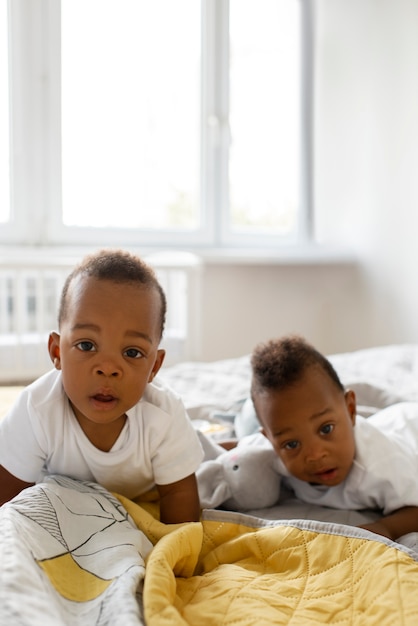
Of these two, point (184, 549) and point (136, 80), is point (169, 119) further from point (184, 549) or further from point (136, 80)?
point (184, 549)

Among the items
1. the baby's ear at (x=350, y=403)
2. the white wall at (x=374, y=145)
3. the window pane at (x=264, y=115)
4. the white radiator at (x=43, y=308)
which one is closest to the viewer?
the baby's ear at (x=350, y=403)

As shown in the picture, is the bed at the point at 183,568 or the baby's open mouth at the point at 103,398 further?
the baby's open mouth at the point at 103,398

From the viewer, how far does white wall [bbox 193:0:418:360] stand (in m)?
2.61

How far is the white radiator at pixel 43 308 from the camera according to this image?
2070 millimetres

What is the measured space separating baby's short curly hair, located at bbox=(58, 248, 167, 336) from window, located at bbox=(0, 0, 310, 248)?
5.18 ft

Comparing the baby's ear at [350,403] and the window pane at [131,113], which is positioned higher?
the window pane at [131,113]

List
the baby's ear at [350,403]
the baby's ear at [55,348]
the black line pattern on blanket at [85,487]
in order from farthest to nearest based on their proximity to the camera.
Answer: the baby's ear at [350,403] < the baby's ear at [55,348] < the black line pattern on blanket at [85,487]

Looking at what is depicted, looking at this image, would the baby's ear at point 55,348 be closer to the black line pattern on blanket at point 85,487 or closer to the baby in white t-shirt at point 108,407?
the baby in white t-shirt at point 108,407

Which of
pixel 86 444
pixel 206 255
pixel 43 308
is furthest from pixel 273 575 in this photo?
pixel 206 255

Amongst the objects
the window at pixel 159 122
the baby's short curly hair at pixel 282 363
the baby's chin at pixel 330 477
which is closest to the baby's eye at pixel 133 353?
the baby's short curly hair at pixel 282 363

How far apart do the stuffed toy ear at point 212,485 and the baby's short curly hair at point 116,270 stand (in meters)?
0.26

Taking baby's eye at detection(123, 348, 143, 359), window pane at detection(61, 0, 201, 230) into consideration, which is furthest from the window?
baby's eye at detection(123, 348, 143, 359)

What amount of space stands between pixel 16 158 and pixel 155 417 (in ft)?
5.58

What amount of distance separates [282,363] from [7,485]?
1.46 feet
